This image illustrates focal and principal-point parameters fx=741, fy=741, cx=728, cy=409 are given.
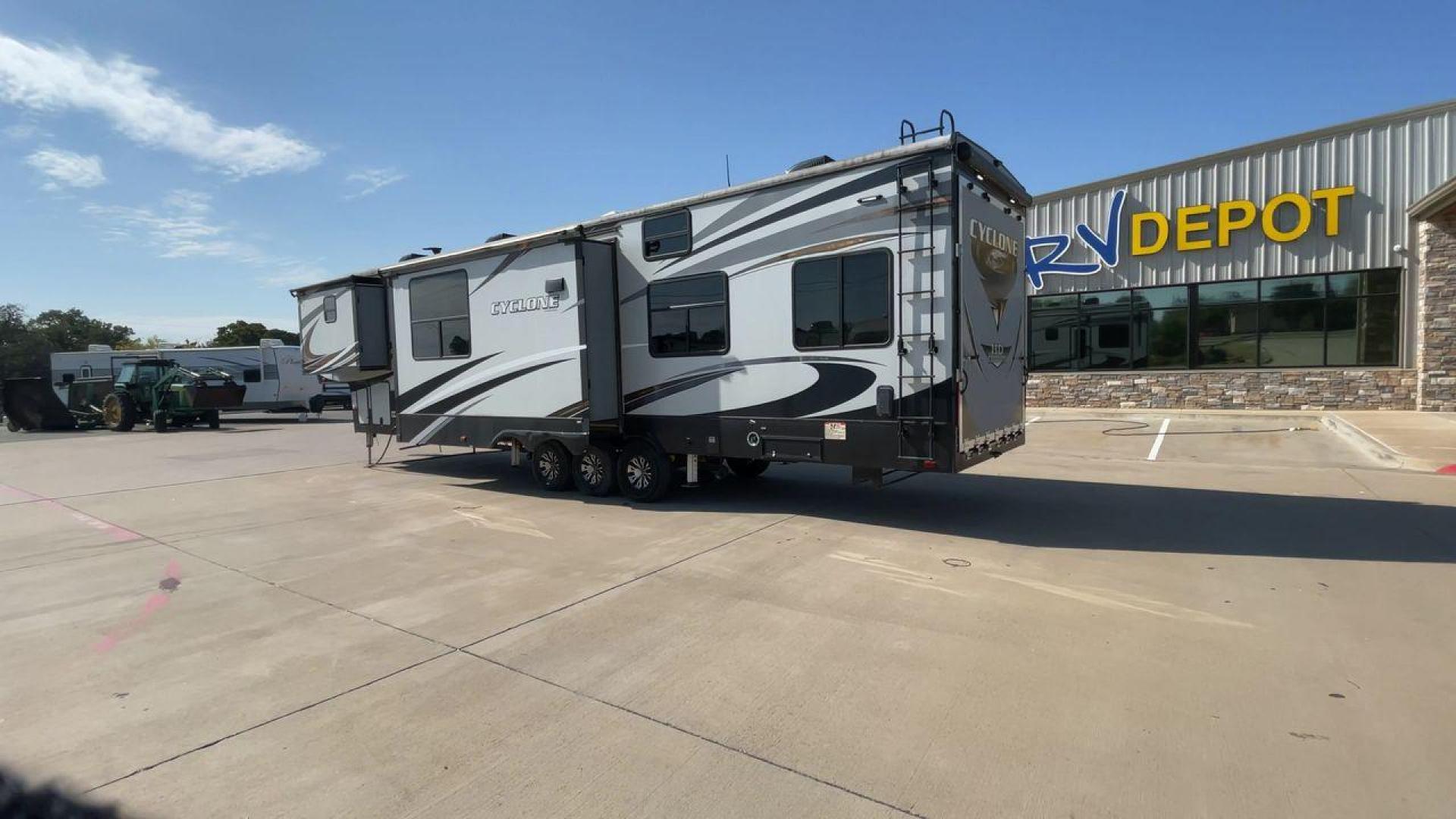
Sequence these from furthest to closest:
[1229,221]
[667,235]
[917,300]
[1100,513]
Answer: [1229,221], [667,235], [1100,513], [917,300]

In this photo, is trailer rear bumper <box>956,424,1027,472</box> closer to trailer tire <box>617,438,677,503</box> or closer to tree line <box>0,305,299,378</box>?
trailer tire <box>617,438,677,503</box>

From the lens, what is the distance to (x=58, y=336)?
64.9m

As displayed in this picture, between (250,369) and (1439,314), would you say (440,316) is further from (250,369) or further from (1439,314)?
(250,369)

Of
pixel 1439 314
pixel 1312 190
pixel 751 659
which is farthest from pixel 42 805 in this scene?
pixel 1439 314

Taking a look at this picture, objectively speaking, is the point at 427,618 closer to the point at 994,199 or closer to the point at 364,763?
the point at 364,763

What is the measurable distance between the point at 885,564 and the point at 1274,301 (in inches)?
651

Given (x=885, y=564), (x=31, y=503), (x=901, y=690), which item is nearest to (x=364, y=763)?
(x=901, y=690)

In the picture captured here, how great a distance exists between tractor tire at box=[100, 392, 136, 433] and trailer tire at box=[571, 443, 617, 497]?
20667 millimetres

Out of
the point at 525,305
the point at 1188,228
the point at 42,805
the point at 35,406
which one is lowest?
the point at 42,805

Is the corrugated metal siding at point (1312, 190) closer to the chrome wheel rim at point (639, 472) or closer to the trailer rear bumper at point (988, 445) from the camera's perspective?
the trailer rear bumper at point (988, 445)

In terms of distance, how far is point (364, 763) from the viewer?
10.3 feet

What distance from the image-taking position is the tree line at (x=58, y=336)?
5219cm

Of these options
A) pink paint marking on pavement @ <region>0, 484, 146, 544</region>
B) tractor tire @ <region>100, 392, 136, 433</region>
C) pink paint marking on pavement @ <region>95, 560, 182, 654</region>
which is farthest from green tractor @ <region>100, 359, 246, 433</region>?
pink paint marking on pavement @ <region>95, 560, 182, 654</region>

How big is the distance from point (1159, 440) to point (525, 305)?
39.2ft
